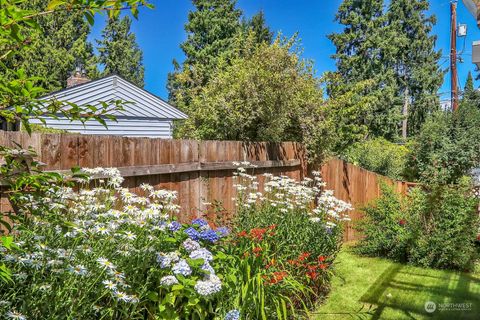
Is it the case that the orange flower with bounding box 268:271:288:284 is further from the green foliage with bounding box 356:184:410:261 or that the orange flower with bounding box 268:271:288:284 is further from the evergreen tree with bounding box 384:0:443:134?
the evergreen tree with bounding box 384:0:443:134

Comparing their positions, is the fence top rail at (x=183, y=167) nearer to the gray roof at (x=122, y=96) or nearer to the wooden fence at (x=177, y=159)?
the wooden fence at (x=177, y=159)

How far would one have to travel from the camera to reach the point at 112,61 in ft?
90.0

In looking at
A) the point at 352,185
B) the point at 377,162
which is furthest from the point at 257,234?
the point at 377,162

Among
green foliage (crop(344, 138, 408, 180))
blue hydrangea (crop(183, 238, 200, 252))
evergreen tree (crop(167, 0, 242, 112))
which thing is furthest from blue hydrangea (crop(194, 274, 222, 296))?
evergreen tree (crop(167, 0, 242, 112))

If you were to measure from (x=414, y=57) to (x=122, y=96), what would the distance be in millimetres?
20731

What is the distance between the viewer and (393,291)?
490 cm

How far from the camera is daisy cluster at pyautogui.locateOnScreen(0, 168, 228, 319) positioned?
6.32 ft

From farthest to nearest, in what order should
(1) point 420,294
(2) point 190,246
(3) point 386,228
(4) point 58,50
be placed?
(4) point 58,50, (3) point 386,228, (1) point 420,294, (2) point 190,246

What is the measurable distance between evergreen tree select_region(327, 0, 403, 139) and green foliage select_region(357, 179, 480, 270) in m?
16.4

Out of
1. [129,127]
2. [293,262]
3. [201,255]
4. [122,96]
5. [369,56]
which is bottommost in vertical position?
[293,262]

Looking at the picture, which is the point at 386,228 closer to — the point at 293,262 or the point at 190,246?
the point at 293,262

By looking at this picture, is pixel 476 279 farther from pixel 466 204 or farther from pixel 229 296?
pixel 229 296

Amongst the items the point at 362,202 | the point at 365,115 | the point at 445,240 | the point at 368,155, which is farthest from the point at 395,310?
the point at 365,115

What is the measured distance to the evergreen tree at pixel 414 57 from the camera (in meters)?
23.7
